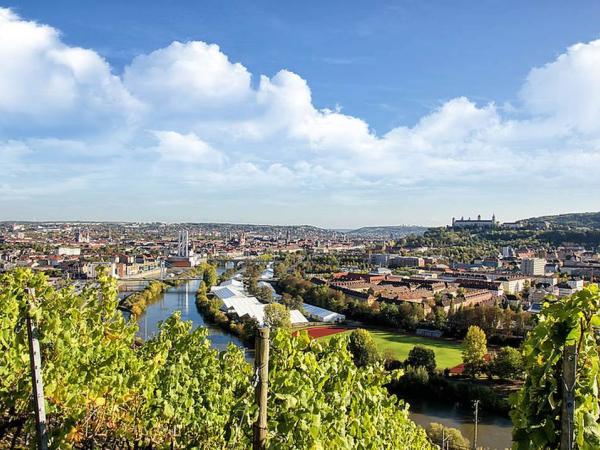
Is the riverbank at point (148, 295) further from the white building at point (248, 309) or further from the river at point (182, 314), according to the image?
the white building at point (248, 309)

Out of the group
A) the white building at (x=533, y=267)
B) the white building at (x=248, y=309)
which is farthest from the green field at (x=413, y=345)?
the white building at (x=533, y=267)

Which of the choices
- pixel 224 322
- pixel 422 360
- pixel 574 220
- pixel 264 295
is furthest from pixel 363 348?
pixel 574 220

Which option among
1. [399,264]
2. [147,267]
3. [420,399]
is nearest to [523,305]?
[420,399]

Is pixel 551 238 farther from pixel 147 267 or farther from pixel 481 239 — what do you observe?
pixel 147 267

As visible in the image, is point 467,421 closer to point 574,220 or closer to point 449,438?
point 449,438

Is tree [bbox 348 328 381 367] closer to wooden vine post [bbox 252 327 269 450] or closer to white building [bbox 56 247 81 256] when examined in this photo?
wooden vine post [bbox 252 327 269 450]

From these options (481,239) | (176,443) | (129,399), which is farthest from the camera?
(481,239)

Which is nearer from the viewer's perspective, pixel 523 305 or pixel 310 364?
pixel 310 364
